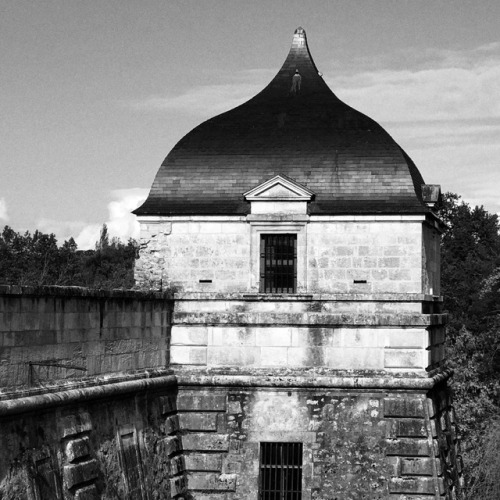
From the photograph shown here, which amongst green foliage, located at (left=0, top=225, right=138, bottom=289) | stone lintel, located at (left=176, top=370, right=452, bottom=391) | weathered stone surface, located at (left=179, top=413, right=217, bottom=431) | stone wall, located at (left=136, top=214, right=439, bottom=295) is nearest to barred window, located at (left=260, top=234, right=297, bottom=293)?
stone wall, located at (left=136, top=214, right=439, bottom=295)

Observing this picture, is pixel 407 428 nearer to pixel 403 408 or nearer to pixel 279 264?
pixel 403 408

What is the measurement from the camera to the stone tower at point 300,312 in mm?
20641

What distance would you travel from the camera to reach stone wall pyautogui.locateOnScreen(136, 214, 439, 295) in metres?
21.4

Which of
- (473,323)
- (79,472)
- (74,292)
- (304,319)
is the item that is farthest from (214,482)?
(473,323)

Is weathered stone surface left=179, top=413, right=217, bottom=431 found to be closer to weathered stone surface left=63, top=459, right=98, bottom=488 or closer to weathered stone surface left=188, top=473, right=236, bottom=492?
weathered stone surface left=188, top=473, right=236, bottom=492

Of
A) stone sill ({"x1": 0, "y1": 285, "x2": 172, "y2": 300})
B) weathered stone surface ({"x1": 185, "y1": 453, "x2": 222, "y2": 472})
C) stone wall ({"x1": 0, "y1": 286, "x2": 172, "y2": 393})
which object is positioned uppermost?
stone sill ({"x1": 0, "y1": 285, "x2": 172, "y2": 300})

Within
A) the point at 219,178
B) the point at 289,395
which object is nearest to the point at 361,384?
the point at 289,395

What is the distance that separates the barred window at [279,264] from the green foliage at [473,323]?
5146 millimetres

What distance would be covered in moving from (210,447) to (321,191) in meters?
5.54

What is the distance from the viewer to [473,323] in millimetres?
46500

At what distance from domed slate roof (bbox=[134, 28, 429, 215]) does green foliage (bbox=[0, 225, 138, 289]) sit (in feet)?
104

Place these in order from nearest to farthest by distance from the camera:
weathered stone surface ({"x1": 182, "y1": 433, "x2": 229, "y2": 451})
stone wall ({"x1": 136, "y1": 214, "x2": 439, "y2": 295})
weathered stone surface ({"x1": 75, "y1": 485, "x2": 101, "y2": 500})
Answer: weathered stone surface ({"x1": 75, "y1": 485, "x2": 101, "y2": 500}) → weathered stone surface ({"x1": 182, "y1": 433, "x2": 229, "y2": 451}) → stone wall ({"x1": 136, "y1": 214, "x2": 439, "y2": 295})

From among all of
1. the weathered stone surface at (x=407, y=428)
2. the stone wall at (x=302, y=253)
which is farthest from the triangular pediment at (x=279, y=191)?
the weathered stone surface at (x=407, y=428)

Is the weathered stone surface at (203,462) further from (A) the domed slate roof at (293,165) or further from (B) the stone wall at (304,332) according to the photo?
(A) the domed slate roof at (293,165)
